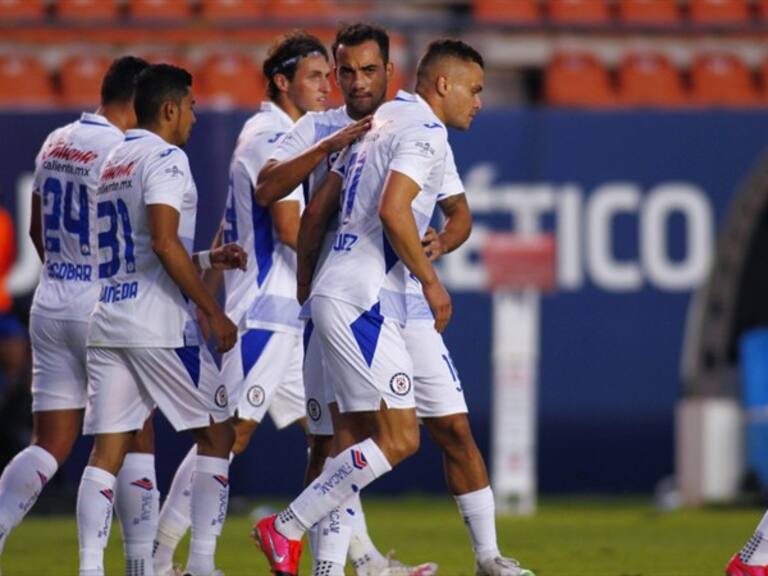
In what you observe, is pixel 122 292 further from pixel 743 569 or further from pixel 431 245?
pixel 743 569

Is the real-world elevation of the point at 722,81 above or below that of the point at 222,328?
above

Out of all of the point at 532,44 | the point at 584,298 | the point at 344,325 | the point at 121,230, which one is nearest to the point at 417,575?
the point at 344,325

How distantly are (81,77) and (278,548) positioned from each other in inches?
371

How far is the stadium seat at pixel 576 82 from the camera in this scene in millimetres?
16422

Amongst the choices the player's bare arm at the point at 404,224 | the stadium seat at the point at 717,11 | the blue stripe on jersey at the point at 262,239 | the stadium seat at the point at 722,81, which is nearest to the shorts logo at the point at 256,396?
Answer: the blue stripe on jersey at the point at 262,239

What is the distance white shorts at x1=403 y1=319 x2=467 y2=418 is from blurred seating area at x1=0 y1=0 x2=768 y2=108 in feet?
24.7

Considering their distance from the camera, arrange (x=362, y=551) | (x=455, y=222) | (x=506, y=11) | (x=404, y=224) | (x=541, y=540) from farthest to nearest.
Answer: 1. (x=506, y=11)
2. (x=541, y=540)
3. (x=362, y=551)
4. (x=455, y=222)
5. (x=404, y=224)

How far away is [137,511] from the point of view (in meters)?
7.95

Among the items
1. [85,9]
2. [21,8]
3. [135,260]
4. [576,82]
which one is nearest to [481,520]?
[135,260]

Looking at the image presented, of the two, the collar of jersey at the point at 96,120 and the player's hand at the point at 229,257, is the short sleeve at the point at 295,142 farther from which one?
the collar of jersey at the point at 96,120

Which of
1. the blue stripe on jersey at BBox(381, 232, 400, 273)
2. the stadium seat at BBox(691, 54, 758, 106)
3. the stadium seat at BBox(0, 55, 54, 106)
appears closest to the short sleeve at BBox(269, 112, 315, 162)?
the blue stripe on jersey at BBox(381, 232, 400, 273)

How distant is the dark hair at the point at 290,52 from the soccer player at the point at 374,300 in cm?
137

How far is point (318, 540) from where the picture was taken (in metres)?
7.57

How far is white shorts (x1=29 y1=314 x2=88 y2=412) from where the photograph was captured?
27.1 ft
